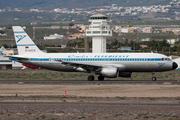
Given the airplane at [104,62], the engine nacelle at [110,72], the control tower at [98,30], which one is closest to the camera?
the engine nacelle at [110,72]

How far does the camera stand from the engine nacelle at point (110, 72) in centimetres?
4397

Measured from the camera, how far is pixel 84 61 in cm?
4738

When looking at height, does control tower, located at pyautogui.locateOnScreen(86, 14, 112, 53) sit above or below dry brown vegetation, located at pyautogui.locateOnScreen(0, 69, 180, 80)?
above

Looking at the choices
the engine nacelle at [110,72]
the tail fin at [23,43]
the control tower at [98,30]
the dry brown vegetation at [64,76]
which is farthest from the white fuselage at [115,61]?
the control tower at [98,30]

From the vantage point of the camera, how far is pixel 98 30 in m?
112

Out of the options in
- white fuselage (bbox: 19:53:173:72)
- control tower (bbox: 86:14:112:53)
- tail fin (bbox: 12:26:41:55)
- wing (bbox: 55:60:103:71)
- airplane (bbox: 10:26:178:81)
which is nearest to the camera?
wing (bbox: 55:60:103:71)

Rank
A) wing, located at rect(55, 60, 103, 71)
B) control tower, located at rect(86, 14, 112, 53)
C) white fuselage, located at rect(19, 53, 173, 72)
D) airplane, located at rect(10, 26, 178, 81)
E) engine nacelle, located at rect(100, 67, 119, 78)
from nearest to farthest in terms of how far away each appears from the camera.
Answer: engine nacelle, located at rect(100, 67, 119, 78) < wing, located at rect(55, 60, 103, 71) < airplane, located at rect(10, 26, 178, 81) < white fuselage, located at rect(19, 53, 173, 72) < control tower, located at rect(86, 14, 112, 53)

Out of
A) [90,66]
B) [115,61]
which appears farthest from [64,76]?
[115,61]

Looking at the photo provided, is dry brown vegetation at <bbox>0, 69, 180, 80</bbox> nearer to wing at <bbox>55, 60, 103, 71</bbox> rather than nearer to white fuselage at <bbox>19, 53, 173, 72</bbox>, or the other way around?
white fuselage at <bbox>19, 53, 173, 72</bbox>

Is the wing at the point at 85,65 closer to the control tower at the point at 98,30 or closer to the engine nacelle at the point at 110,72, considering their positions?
the engine nacelle at the point at 110,72

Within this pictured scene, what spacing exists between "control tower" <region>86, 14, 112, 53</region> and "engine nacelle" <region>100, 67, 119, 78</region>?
6727 centimetres

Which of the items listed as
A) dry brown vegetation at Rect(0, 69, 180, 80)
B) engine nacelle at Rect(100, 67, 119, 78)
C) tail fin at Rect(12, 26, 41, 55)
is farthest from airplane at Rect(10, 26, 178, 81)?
dry brown vegetation at Rect(0, 69, 180, 80)

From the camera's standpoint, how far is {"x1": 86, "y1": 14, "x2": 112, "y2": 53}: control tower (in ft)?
367

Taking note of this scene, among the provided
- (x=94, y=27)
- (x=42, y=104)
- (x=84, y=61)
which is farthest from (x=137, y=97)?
(x=94, y=27)
